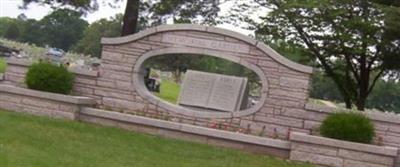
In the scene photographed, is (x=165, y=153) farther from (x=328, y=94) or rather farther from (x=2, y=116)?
(x=328, y=94)

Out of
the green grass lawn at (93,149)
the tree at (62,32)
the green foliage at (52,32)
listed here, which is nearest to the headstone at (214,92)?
the green grass lawn at (93,149)

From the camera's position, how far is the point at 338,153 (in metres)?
9.41

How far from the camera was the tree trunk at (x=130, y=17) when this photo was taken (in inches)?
606

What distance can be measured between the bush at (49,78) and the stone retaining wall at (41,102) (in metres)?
0.21

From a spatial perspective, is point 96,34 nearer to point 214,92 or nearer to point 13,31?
point 13,31

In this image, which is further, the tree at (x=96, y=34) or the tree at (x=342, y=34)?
the tree at (x=96, y=34)

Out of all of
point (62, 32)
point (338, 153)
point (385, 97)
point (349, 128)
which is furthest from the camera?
point (62, 32)

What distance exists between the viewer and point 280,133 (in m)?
10.7

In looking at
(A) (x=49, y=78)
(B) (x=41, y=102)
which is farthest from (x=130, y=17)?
(B) (x=41, y=102)

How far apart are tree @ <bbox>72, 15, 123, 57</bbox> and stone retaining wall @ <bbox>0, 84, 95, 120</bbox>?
88.2 ft

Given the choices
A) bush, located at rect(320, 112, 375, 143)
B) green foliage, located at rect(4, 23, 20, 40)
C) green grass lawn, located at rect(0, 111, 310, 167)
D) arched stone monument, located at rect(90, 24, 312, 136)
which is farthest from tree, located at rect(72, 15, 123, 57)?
bush, located at rect(320, 112, 375, 143)

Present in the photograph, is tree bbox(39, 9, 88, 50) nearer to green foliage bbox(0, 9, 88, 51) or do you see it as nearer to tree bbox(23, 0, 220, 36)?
green foliage bbox(0, 9, 88, 51)

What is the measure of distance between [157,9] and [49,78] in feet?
18.5

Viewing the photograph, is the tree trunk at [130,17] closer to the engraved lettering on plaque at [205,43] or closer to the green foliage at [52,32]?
the engraved lettering on plaque at [205,43]
